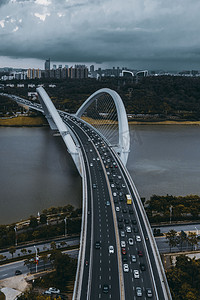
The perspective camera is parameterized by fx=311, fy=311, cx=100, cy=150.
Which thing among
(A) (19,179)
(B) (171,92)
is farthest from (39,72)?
(A) (19,179)

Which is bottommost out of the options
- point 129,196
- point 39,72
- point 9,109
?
point 129,196

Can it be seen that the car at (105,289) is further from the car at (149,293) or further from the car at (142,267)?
the car at (142,267)

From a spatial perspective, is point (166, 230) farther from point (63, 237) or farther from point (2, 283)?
point (2, 283)

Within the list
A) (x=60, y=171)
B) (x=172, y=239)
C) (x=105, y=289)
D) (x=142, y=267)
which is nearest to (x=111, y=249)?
(x=142, y=267)

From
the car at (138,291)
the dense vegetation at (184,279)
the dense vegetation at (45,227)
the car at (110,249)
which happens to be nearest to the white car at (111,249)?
the car at (110,249)

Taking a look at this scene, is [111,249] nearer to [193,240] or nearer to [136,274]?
[136,274]

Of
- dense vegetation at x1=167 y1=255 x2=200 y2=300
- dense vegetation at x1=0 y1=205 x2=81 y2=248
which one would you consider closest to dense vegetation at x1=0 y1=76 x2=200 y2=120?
dense vegetation at x1=0 y1=205 x2=81 y2=248

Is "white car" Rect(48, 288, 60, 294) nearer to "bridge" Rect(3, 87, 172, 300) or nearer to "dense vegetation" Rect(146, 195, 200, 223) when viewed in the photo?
"bridge" Rect(3, 87, 172, 300)
